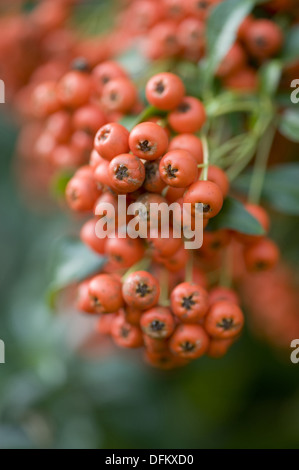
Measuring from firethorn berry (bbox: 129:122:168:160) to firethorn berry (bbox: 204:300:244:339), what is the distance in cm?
43

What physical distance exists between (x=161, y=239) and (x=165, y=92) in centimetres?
39

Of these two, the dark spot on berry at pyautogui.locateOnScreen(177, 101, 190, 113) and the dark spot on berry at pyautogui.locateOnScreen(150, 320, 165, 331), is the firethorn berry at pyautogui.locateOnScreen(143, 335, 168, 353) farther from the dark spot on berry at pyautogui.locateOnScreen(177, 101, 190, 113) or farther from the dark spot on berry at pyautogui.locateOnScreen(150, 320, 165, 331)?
the dark spot on berry at pyautogui.locateOnScreen(177, 101, 190, 113)

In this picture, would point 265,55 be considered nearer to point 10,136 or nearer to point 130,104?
point 130,104

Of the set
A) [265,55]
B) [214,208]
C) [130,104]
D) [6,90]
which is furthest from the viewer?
[6,90]

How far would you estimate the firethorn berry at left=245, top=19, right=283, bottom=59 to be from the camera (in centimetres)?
155

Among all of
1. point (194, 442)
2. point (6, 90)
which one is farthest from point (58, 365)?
point (6, 90)

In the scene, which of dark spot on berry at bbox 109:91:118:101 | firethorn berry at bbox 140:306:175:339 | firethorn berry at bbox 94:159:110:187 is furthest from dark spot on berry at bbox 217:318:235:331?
dark spot on berry at bbox 109:91:118:101

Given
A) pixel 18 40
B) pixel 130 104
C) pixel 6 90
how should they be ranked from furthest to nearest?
pixel 6 90, pixel 18 40, pixel 130 104

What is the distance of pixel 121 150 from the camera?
116cm

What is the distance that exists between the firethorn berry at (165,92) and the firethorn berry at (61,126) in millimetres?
435

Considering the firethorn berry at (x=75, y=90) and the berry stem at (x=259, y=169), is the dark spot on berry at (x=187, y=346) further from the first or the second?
the firethorn berry at (x=75, y=90)

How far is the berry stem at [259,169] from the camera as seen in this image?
1.54 metres

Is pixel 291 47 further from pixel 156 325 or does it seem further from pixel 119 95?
pixel 156 325
